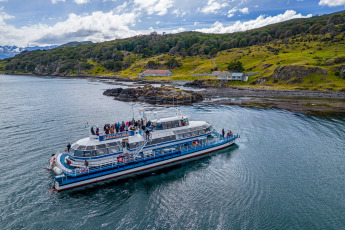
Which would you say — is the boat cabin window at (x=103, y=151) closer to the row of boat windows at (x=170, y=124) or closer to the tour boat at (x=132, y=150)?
the tour boat at (x=132, y=150)

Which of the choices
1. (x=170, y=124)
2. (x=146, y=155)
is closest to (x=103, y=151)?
(x=146, y=155)

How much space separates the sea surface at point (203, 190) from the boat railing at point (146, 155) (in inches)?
91.1

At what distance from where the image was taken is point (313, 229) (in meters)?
22.2

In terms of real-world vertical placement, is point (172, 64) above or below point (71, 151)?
above

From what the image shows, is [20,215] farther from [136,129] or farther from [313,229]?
[313,229]

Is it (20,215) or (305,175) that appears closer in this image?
(20,215)

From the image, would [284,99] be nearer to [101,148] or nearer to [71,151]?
[101,148]

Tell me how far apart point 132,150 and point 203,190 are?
1286cm

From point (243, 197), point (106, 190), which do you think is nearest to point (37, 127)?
point (106, 190)

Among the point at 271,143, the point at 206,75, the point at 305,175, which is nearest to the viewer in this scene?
the point at 305,175

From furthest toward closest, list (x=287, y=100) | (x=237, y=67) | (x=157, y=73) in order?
1. (x=157, y=73)
2. (x=237, y=67)
3. (x=287, y=100)

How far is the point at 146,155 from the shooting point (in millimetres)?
34219

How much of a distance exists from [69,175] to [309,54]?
161208mm

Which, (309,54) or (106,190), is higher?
(309,54)
